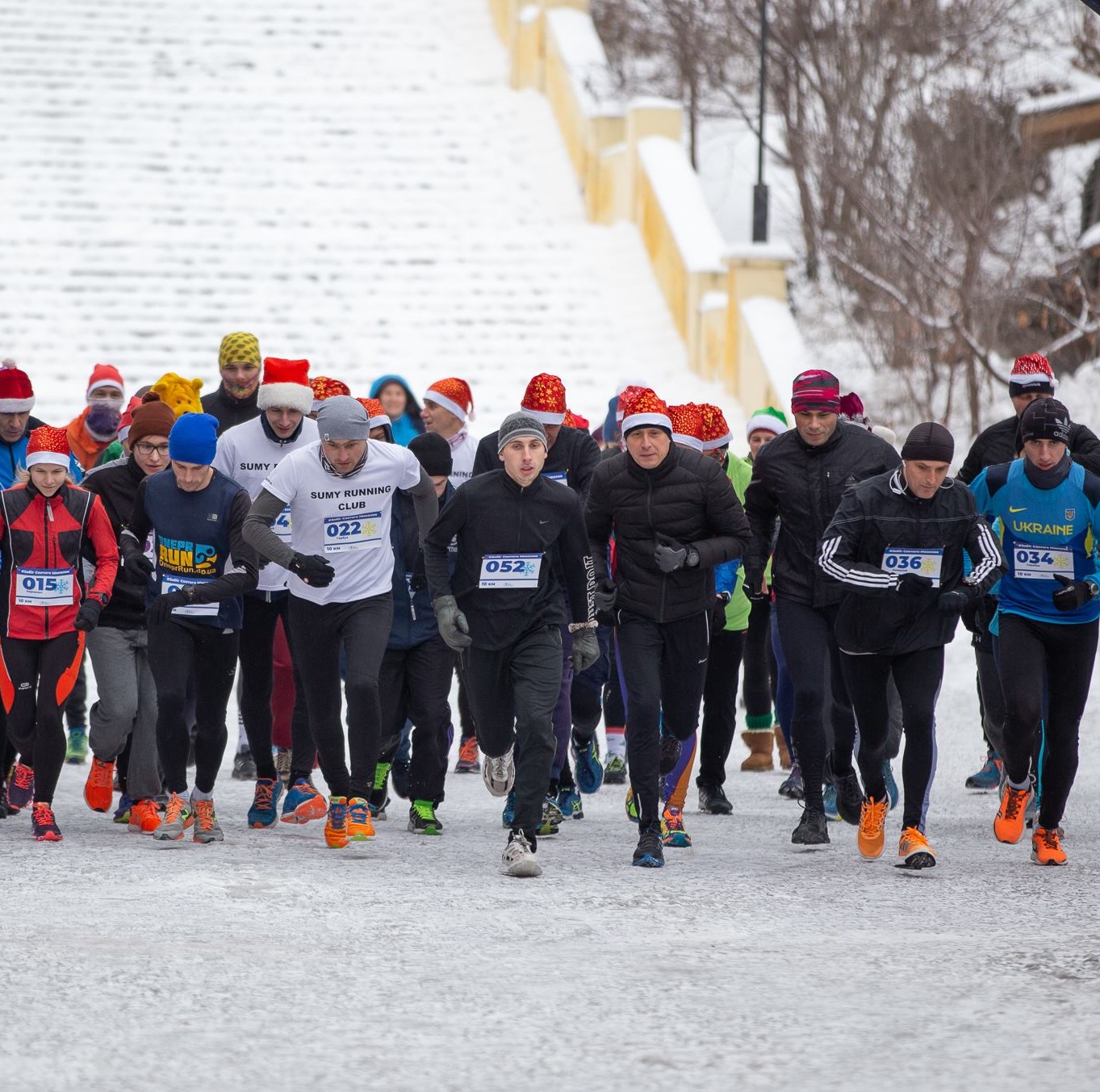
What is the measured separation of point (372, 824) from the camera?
9578 mm

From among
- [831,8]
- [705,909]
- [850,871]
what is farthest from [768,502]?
[831,8]

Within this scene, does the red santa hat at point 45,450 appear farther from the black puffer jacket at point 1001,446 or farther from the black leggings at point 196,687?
the black puffer jacket at point 1001,446

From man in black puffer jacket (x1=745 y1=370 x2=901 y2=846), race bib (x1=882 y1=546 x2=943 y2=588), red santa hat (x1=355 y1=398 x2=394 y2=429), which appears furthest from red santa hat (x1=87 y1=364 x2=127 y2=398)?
race bib (x1=882 y1=546 x2=943 y2=588)

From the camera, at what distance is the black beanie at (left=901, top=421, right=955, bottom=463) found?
27.2 ft

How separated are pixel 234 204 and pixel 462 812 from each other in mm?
16163

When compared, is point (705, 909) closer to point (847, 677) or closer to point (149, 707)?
point (847, 677)

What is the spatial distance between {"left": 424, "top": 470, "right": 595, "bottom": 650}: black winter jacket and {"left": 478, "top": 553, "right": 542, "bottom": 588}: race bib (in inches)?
0.6

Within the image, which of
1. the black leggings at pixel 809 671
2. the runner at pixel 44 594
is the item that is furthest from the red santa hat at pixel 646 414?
the runner at pixel 44 594

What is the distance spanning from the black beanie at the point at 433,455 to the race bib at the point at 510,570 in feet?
4.47

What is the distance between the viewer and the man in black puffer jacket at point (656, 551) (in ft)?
28.9

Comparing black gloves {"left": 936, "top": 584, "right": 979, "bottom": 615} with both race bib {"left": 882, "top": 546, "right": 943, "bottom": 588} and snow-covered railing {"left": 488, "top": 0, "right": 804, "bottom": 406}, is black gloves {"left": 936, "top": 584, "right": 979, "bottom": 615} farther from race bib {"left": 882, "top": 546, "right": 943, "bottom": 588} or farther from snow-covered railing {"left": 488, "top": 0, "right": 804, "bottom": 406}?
snow-covered railing {"left": 488, "top": 0, "right": 804, "bottom": 406}

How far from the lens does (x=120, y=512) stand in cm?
970

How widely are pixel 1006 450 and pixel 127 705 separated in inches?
165

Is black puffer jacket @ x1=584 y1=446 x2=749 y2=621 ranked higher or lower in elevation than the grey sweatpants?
higher
